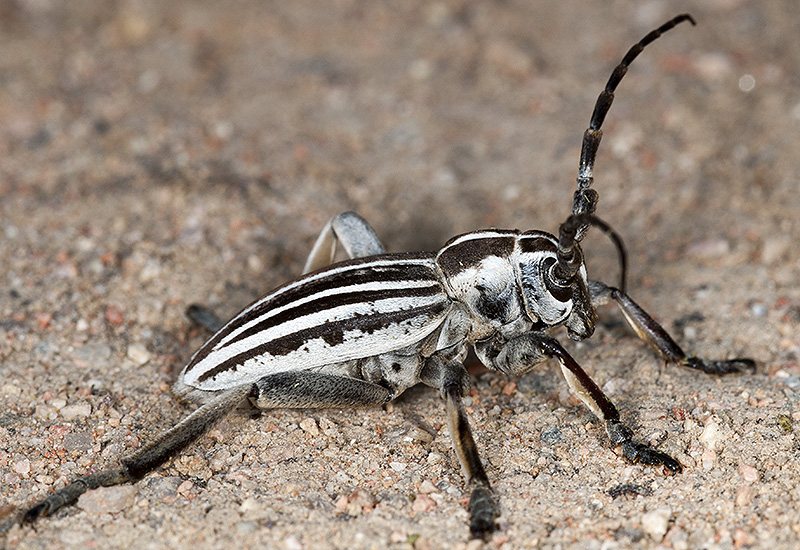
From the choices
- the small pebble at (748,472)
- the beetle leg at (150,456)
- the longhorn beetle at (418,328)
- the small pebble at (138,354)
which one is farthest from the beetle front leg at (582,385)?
the small pebble at (138,354)

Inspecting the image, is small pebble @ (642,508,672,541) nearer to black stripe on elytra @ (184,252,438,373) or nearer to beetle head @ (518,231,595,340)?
beetle head @ (518,231,595,340)

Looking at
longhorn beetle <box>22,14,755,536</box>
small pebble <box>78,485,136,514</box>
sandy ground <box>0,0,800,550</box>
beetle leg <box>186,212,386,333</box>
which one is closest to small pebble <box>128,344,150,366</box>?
sandy ground <box>0,0,800,550</box>

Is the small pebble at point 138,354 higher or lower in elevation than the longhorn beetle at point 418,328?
lower

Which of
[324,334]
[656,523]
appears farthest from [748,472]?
[324,334]

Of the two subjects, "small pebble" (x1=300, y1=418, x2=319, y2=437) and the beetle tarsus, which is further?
"small pebble" (x1=300, y1=418, x2=319, y2=437)

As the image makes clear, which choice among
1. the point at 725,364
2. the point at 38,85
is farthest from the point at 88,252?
the point at 725,364

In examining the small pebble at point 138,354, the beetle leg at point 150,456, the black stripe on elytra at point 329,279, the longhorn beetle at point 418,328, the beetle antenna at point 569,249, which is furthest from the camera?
the small pebble at point 138,354

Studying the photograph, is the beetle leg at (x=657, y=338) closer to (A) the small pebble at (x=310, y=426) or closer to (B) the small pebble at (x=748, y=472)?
(B) the small pebble at (x=748, y=472)
